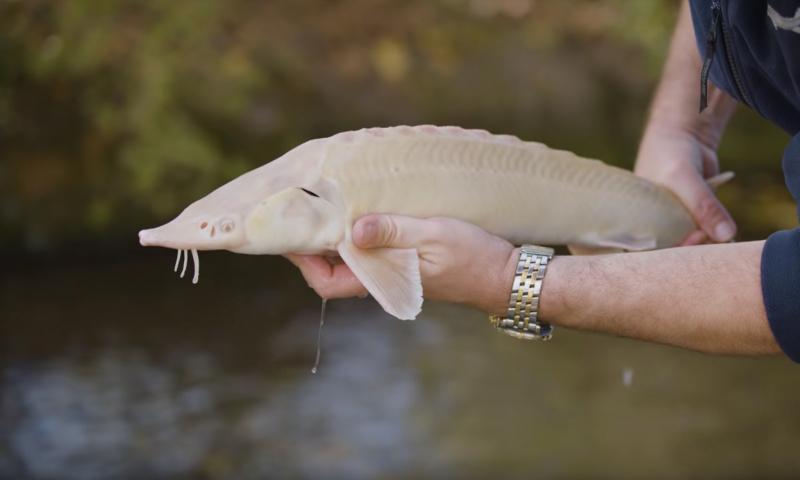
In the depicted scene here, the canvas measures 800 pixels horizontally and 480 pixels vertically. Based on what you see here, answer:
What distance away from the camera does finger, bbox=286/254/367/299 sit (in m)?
1.82

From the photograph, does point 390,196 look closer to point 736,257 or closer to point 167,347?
point 736,257

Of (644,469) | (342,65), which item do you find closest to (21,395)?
(644,469)

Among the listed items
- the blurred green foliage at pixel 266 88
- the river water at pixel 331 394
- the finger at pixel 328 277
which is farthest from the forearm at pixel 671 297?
the blurred green foliage at pixel 266 88

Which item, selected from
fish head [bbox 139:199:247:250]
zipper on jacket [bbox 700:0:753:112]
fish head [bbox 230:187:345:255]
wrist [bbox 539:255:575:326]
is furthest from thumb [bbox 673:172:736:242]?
fish head [bbox 139:199:247:250]

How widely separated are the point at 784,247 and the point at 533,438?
4.03 meters

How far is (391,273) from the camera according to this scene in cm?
171

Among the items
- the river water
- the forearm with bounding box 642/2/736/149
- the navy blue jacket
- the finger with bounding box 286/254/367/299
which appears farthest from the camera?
the river water

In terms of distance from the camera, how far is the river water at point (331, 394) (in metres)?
5.21

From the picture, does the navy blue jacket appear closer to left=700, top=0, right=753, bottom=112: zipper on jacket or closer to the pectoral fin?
left=700, top=0, right=753, bottom=112: zipper on jacket

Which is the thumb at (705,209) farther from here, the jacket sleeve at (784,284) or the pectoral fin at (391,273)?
the pectoral fin at (391,273)

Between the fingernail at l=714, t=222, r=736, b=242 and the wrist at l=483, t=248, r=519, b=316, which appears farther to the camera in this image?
the fingernail at l=714, t=222, r=736, b=242

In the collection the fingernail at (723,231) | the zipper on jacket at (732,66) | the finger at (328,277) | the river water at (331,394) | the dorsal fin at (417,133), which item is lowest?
the river water at (331,394)

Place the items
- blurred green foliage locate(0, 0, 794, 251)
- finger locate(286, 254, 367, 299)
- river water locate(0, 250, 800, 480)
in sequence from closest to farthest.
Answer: finger locate(286, 254, 367, 299) → river water locate(0, 250, 800, 480) → blurred green foliage locate(0, 0, 794, 251)

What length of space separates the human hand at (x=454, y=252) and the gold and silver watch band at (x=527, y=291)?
14 mm
